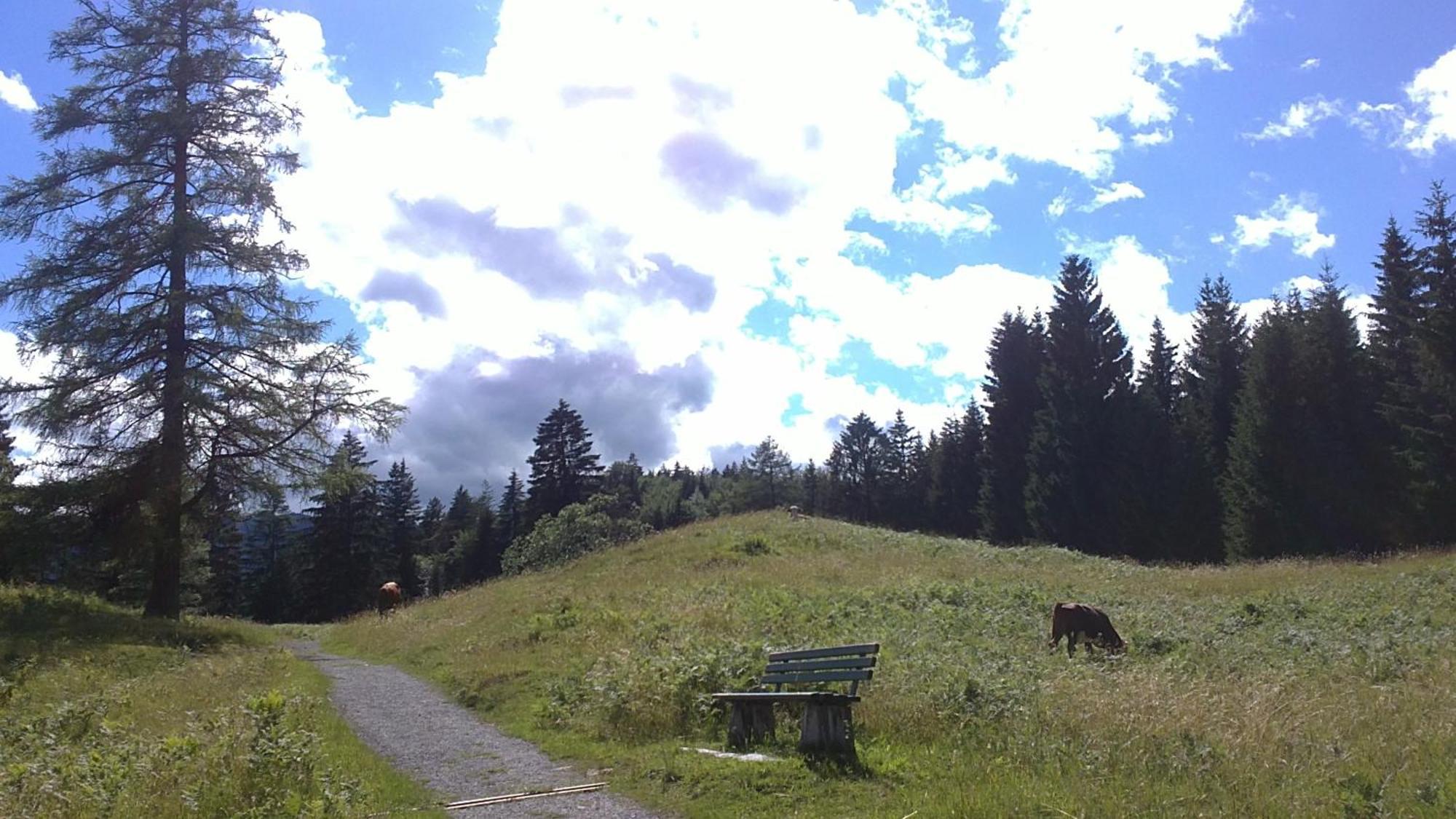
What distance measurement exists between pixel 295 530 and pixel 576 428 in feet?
84.4

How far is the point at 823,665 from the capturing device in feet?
31.8

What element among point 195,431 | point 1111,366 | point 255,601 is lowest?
point 255,601

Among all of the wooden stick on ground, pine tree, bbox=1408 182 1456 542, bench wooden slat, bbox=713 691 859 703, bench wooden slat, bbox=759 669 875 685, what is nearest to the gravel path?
the wooden stick on ground

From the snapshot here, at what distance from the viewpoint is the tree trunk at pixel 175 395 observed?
70.7ft

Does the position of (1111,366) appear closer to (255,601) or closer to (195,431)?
(195,431)

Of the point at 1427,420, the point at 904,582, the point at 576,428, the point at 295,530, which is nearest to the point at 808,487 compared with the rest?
the point at 576,428

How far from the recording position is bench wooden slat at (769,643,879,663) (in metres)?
9.15

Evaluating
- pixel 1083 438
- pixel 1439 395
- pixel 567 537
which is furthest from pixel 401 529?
pixel 1439 395

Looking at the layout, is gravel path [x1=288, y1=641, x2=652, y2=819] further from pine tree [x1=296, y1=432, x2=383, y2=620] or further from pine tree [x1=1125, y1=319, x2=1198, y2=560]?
pine tree [x1=296, y1=432, x2=383, y2=620]

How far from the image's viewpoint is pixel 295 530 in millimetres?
77750

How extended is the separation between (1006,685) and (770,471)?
373 ft

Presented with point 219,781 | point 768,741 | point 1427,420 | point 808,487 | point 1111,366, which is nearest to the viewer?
point 219,781

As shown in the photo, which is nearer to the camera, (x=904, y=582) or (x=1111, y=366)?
(x=904, y=582)

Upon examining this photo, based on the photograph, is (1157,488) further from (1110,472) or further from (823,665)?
(823,665)
